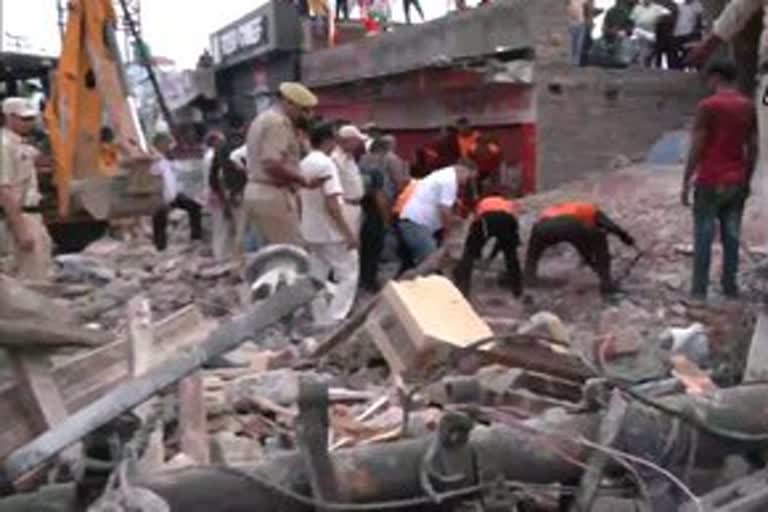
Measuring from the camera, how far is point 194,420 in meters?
4.55

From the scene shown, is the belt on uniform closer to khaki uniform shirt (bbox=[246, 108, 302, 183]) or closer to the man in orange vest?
khaki uniform shirt (bbox=[246, 108, 302, 183])

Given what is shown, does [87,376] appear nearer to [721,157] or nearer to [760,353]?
[760,353]

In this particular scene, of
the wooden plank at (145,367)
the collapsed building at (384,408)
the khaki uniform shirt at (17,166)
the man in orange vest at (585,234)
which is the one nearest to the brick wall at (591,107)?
the man in orange vest at (585,234)

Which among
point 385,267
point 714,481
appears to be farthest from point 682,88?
point 714,481

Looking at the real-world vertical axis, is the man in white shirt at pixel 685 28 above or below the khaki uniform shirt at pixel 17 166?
above

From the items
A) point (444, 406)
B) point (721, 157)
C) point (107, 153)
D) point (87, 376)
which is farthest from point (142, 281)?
point (444, 406)

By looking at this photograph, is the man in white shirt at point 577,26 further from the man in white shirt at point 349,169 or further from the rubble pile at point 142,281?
the man in white shirt at point 349,169

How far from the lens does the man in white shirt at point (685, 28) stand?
1617cm

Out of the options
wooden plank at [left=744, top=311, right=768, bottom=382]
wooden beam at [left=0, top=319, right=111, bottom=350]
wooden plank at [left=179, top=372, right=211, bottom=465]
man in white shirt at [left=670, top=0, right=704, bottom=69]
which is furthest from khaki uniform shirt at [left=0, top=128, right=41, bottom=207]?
man in white shirt at [left=670, top=0, right=704, bottom=69]

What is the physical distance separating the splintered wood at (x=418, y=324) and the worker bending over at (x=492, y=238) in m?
2.57

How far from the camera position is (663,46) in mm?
16969

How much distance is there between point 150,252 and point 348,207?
217 inches

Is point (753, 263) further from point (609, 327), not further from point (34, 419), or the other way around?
point (34, 419)

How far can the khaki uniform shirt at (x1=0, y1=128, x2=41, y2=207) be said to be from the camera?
8.06 meters
